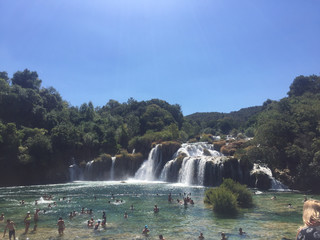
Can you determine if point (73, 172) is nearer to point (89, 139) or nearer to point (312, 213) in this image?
point (89, 139)

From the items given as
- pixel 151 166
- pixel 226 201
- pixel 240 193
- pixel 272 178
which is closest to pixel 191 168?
pixel 272 178

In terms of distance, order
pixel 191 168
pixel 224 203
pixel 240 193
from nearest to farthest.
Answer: pixel 224 203
pixel 240 193
pixel 191 168

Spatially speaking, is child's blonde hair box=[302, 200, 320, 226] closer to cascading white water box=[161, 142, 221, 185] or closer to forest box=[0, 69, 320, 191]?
forest box=[0, 69, 320, 191]

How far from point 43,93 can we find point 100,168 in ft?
121

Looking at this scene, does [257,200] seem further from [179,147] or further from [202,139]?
[202,139]

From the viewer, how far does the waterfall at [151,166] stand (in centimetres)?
5222

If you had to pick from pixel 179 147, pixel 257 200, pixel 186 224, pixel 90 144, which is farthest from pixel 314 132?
pixel 90 144

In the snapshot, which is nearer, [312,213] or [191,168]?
[312,213]

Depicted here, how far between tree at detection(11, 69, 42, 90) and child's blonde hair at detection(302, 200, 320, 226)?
308ft

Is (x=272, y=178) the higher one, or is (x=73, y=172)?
(x=272, y=178)

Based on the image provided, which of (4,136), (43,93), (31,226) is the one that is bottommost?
(31,226)

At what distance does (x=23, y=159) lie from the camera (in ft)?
159

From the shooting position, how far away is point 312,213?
325 centimetres

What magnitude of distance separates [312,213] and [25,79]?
315 feet
